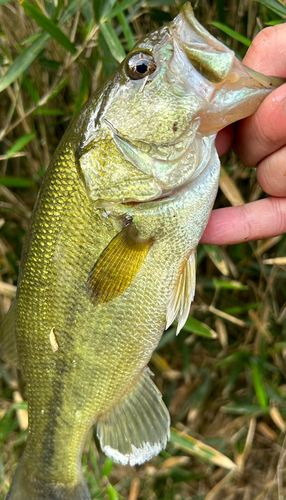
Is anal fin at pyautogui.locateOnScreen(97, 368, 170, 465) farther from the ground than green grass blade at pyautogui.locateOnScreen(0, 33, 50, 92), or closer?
closer

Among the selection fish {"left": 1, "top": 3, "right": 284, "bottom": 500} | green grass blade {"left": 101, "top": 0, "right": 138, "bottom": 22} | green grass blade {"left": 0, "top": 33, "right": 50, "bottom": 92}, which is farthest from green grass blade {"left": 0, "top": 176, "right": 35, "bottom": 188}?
green grass blade {"left": 101, "top": 0, "right": 138, "bottom": 22}

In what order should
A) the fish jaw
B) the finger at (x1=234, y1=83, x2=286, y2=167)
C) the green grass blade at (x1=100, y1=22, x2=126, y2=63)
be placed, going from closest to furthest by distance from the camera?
the fish jaw → the finger at (x1=234, y1=83, x2=286, y2=167) → the green grass blade at (x1=100, y1=22, x2=126, y2=63)

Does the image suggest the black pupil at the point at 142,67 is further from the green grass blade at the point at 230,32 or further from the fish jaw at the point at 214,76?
the green grass blade at the point at 230,32

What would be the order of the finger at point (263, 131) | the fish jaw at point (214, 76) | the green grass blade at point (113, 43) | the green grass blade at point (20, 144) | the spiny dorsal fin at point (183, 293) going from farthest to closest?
1. the green grass blade at point (20, 144)
2. the green grass blade at point (113, 43)
3. the spiny dorsal fin at point (183, 293)
4. the finger at point (263, 131)
5. the fish jaw at point (214, 76)

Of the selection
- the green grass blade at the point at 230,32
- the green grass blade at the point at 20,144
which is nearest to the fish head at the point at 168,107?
the green grass blade at the point at 230,32

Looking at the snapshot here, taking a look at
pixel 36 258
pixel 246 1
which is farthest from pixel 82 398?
pixel 246 1

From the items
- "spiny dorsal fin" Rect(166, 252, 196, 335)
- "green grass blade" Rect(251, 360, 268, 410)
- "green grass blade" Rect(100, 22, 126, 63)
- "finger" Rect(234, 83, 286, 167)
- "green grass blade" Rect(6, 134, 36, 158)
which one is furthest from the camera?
"green grass blade" Rect(251, 360, 268, 410)

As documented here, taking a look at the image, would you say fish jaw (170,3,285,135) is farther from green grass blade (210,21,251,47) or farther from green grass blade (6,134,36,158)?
green grass blade (6,134,36,158)

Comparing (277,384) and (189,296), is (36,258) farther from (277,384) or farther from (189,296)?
(277,384)
